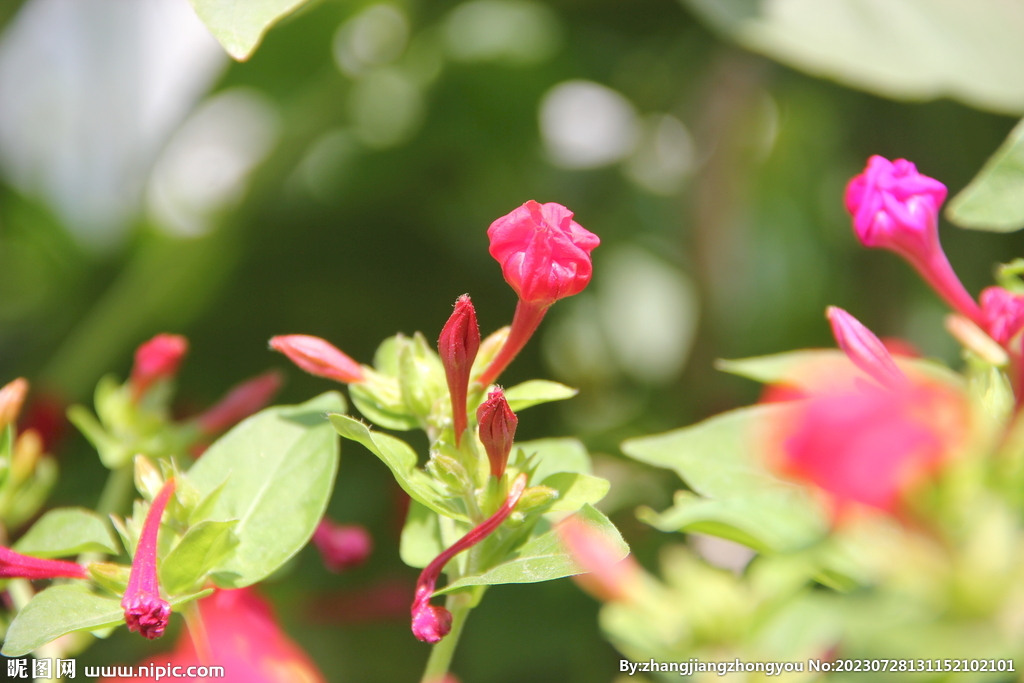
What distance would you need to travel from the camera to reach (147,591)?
0.40 m

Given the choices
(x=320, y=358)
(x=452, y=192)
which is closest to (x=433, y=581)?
(x=320, y=358)

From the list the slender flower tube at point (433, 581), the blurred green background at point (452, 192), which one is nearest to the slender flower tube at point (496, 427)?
the slender flower tube at point (433, 581)

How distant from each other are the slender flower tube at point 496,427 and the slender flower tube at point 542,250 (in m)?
0.06

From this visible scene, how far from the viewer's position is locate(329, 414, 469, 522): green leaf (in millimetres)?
395

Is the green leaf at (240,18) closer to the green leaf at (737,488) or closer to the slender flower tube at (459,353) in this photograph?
the slender flower tube at (459,353)

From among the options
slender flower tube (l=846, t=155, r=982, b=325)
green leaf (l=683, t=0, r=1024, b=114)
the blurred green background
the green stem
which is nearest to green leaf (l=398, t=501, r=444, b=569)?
the green stem

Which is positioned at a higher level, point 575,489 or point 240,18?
point 240,18

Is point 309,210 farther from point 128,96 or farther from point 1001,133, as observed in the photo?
point 1001,133

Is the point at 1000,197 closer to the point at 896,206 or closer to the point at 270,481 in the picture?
the point at 896,206

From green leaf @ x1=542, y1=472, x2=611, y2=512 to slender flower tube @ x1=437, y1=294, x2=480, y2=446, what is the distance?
0.05 m

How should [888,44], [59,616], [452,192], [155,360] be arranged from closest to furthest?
[59,616] < [155,360] < [888,44] < [452,192]

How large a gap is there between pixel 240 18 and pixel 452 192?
914 mm

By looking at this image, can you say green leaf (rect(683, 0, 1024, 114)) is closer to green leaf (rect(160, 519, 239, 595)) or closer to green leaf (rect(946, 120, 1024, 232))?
green leaf (rect(946, 120, 1024, 232))

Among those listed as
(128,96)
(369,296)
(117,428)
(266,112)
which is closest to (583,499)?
(117,428)
